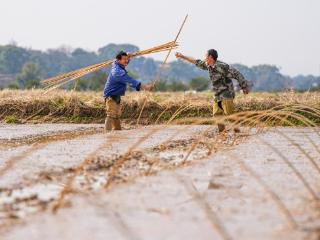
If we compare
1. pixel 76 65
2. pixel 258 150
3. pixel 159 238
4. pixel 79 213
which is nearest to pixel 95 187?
pixel 79 213

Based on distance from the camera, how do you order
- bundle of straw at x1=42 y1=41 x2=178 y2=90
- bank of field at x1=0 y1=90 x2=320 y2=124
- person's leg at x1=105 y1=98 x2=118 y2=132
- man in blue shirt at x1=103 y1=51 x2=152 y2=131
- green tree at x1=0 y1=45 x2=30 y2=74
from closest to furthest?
bundle of straw at x1=42 y1=41 x2=178 y2=90 < man in blue shirt at x1=103 y1=51 x2=152 y2=131 < person's leg at x1=105 y1=98 x2=118 y2=132 < bank of field at x1=0 y1=90 x2=320 y2=124 < green tree at x1=0 y1=45 x2=30 y2=74

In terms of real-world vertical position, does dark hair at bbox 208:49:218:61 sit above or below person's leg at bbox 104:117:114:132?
above

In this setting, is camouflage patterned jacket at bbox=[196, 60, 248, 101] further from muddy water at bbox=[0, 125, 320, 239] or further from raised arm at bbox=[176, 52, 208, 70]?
muddy water at bbox=[0, 125, 320, 239]

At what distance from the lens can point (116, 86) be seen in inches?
417

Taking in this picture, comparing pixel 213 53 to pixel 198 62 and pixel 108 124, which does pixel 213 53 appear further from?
pixel 108 124

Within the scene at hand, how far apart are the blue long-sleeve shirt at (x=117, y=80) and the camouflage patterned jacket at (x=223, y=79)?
1446 millimetres

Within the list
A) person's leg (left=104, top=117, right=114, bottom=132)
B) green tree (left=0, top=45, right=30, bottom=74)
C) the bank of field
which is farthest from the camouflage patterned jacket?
green tree (left=0, top=45, right=30, bottom=74)

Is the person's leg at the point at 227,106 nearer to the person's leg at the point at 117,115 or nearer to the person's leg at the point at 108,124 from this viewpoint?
the person's leg at the point at 117,115

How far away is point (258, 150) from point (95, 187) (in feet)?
10.3

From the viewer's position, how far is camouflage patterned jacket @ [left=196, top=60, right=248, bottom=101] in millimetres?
9805

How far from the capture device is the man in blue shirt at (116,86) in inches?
408

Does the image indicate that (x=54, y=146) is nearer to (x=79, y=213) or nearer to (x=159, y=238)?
(x=79, y=213)

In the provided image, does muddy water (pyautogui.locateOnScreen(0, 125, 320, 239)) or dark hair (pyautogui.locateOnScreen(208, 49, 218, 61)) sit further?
dark hair (pyautogui.locateOnScreen(208, 49, 218, 61))

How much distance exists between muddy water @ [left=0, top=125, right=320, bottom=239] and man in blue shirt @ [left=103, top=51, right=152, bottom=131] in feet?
12.3
